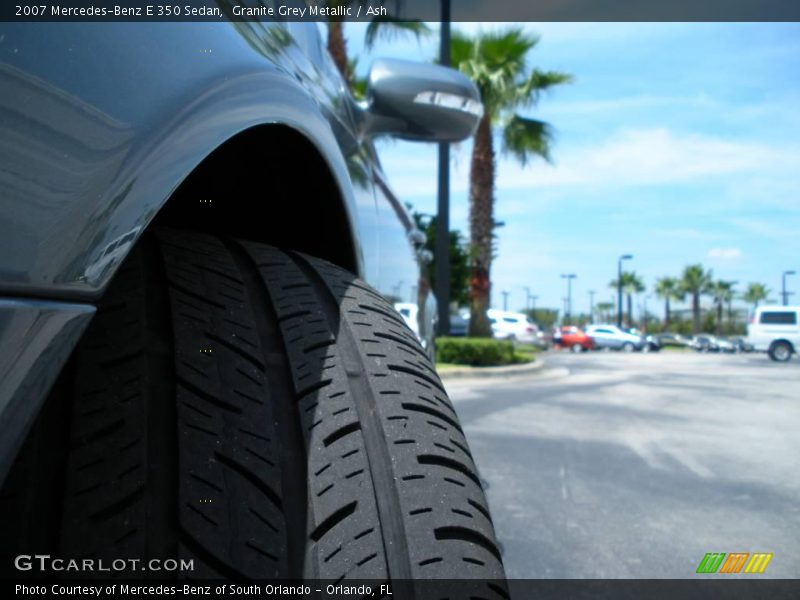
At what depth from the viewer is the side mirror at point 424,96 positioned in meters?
1.93

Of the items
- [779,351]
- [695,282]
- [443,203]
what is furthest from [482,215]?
[695,282]

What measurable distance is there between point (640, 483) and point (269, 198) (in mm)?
2915

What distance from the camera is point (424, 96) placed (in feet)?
6.36

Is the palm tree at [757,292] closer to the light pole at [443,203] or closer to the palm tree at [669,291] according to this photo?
the light pole at [443,203]

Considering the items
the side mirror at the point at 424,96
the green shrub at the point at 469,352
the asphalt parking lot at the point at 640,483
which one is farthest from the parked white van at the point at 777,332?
the side mirror at the point at 424,96

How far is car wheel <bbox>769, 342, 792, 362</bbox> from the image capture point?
1983 cm

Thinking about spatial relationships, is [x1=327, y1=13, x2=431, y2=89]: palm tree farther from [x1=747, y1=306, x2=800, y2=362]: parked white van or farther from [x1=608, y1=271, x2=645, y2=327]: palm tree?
[x1=608, y1=271, x2=645, y2=327]: palm tree

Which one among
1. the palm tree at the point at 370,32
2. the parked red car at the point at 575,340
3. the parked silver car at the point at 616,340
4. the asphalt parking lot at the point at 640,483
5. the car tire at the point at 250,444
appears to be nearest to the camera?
the car tire at the point at 250,444

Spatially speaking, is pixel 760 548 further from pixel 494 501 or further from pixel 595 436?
pixel 595 436

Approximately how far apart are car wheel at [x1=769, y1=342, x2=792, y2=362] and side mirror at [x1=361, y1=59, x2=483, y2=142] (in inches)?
793

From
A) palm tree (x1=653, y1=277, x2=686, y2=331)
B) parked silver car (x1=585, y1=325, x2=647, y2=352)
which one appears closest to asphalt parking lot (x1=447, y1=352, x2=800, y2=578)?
parked silver car (x1=585, y1=325, x2=647, y2=352)

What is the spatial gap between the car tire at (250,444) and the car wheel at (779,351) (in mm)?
20964

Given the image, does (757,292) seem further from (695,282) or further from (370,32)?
(695,282)

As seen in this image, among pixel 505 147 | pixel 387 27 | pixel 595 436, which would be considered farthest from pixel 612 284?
pixel 595 436
